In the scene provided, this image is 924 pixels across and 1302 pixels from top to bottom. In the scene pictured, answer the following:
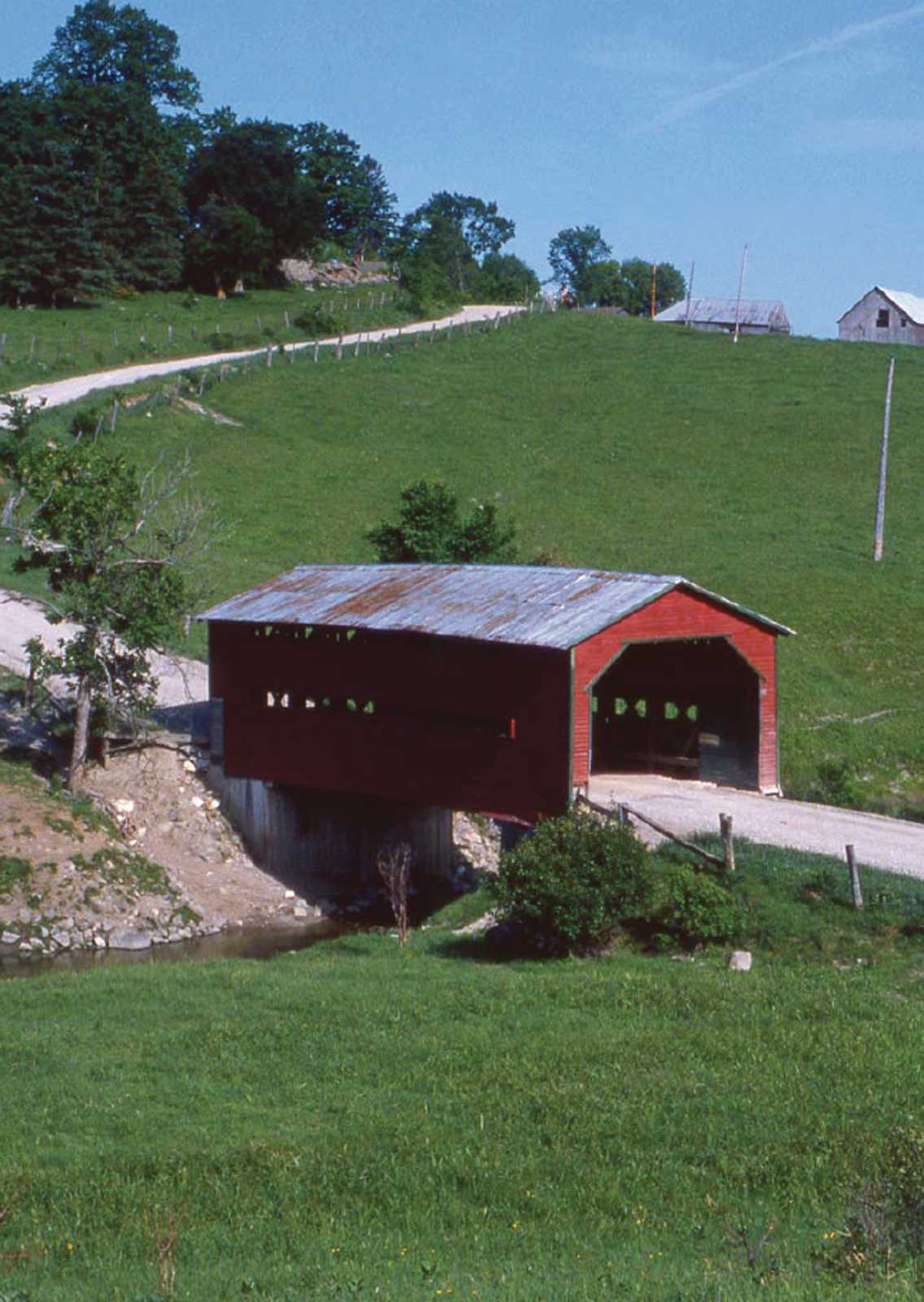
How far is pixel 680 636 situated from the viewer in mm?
25266

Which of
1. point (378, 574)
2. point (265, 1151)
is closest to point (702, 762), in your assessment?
point (378, 574)

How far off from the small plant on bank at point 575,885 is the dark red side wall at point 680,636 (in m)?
3.31

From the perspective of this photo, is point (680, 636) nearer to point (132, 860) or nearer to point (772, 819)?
point (772, 819)

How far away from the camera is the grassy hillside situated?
4081 centimetres

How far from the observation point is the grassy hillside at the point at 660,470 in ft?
134

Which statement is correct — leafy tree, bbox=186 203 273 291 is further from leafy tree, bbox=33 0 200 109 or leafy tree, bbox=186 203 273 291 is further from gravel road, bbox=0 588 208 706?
gravel road, bbox=0 588 208 706

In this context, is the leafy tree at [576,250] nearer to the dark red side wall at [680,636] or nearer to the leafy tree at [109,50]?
the leafy tree at [109,50]

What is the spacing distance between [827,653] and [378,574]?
53.3 ft

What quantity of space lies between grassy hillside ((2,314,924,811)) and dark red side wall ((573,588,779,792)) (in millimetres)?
5640

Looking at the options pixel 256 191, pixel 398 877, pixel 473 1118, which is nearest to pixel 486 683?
pixel 398 877

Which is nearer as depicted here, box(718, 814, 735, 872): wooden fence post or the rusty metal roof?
box(718, 814, 735, 872): wooden fence post

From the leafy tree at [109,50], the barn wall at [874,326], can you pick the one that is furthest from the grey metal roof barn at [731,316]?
the leafy tree at [109,50]

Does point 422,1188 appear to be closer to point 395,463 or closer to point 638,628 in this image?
point 638,628

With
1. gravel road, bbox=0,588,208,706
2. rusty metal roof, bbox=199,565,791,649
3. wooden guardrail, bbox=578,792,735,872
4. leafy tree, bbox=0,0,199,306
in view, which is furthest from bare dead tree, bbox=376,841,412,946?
leafy tree, bbox=0,0,199,306
